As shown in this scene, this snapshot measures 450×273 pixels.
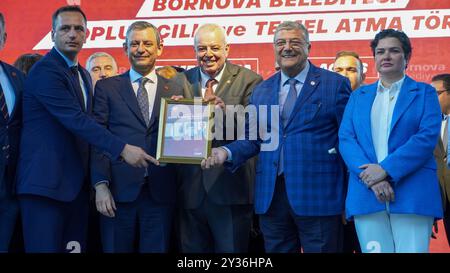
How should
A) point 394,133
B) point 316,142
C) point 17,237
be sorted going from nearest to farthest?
1. point 394,133
2. point 316,142
3. point 17,237

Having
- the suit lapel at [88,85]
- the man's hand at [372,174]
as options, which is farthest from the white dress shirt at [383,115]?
the suit lapel at [88,85]

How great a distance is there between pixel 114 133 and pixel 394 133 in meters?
1.64

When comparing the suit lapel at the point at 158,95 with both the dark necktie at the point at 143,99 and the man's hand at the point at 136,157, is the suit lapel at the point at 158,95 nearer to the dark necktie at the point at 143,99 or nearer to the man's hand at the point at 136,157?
the dark necktie at the point at 143,99

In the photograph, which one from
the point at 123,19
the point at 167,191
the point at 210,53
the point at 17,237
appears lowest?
the point at 17,237

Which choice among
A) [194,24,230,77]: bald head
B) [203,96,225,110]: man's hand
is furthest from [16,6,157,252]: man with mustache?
[194,24,230,77]: bald head

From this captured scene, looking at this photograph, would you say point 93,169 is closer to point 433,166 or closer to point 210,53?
point 210,53

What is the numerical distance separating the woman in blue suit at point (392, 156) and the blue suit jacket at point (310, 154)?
16 cm

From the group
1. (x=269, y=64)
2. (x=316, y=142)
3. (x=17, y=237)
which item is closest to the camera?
(x=316, y=142)

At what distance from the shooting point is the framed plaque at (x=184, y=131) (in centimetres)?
420

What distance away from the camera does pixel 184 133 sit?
168 inches

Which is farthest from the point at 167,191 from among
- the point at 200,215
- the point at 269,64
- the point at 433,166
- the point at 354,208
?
the point at 269,64

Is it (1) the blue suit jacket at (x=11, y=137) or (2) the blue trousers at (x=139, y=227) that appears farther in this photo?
(2) the blue trousers at (x=139, y=227)

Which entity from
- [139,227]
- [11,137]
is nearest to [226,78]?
[139,227]

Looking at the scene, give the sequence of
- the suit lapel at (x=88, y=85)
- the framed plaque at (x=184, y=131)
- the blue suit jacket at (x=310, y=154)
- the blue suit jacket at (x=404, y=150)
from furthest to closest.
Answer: the suit lapel at (x=88, y=85)
the framed plaque at (x=184, y=131)
the blue suit jacket at (x=310, y=154)
the blue suit jacket at (x=404, y=150)
